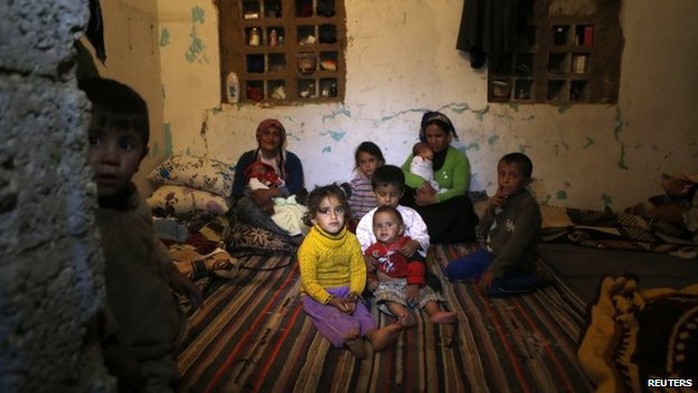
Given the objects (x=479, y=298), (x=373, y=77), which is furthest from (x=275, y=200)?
(x=479, y=298)

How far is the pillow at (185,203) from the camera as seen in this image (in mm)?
3809

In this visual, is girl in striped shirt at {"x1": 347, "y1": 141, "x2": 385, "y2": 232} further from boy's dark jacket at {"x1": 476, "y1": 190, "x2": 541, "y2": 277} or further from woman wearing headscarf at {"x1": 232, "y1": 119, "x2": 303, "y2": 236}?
boy's dark jacket at {"x1": 476, "y1": 190, "x2": 541, "y2": 277}

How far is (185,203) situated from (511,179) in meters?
2.42

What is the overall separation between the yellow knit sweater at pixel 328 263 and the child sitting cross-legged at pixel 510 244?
0.77 metres

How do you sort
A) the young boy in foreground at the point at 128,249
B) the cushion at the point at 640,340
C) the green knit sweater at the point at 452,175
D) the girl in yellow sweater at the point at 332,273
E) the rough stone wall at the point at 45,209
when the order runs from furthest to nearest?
the green knit sweater at the point at 452,175, the girl in yellow sweater at the point at 332,273, the cushion at the point at 640,340, the young boy in foreground at the point at 128,249, the rough stone wall at the point at 45,209

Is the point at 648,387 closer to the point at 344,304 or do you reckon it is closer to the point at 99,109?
the point at 344,304

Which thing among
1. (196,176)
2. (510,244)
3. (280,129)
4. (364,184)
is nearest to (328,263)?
(510,244)

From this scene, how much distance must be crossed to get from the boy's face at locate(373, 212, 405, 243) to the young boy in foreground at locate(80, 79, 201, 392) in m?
1.48

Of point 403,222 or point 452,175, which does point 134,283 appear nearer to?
point 403,222

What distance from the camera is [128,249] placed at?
1038 mm

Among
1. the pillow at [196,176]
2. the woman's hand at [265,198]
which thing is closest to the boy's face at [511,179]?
the woman's hand at [265,198]

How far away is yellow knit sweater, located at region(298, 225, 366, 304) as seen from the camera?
7.39 feet

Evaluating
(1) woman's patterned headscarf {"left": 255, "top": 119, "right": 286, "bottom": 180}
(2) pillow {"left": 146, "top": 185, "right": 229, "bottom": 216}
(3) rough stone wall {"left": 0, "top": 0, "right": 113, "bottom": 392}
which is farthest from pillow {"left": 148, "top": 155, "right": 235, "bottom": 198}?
(3) rough stone wall {"left": 0, "top": 0, "right": 113, "bottom": 392}

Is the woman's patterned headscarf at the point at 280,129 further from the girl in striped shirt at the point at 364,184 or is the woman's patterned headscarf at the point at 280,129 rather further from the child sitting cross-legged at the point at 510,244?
the child sitting cross-legged at the point at 510,244
